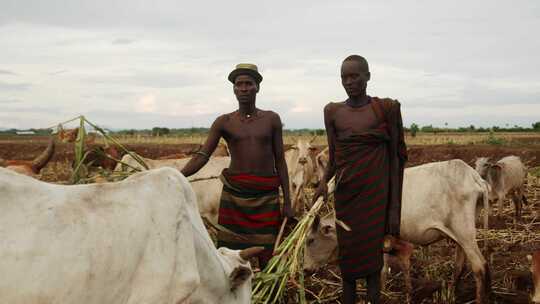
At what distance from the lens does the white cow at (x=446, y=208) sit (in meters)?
5.94

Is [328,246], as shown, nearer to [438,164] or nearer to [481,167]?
[438,164]

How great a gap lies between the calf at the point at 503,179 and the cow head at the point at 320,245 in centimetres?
656

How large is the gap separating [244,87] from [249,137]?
38 centimetres

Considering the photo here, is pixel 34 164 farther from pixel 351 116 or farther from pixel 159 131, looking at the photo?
pixel 159 131

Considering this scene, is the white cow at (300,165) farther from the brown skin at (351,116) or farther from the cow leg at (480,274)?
the brown skin at (351,116)

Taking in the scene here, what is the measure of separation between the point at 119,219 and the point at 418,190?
14.3 ft

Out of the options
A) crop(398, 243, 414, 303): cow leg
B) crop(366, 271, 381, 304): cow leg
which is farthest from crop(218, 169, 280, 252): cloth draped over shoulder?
crop(398, 243, 414, 303): cow leg

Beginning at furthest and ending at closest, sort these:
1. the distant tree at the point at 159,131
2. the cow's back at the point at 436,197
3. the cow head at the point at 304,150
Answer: the distant tree at the point at 159,131 < the cow head at the point at 304,150 < the cow's back at the point at 436,197

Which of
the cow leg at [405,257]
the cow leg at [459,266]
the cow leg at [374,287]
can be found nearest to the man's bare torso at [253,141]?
the cow leg at [374,287]

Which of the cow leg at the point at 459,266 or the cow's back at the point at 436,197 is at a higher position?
the cow's back at the point at 436,197

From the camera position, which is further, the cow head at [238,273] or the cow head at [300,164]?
the cow head at [300,164]

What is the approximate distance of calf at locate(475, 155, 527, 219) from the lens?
11.2m

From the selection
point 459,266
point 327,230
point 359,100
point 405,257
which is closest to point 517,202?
point 459,266

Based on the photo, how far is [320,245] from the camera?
5574 millimetres
